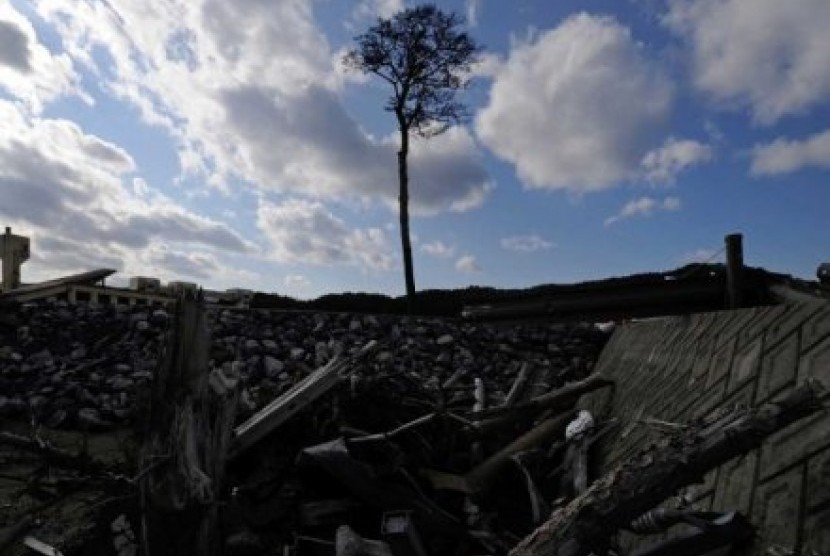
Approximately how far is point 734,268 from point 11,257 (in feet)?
39.1

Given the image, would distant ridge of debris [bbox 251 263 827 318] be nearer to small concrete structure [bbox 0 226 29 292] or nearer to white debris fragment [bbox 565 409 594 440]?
Result: white debris fragment [bbox 565 409 594 440]

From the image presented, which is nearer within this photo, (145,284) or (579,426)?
(579,426)

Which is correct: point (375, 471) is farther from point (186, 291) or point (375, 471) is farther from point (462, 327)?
point (462, 327)

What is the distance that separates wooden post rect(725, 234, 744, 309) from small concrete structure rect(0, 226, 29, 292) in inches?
460

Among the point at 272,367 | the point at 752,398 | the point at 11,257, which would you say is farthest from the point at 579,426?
the point at 11,257

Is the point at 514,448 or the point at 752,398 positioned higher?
the point at 752,398

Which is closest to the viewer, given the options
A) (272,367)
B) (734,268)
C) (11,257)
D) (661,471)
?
(661,471)

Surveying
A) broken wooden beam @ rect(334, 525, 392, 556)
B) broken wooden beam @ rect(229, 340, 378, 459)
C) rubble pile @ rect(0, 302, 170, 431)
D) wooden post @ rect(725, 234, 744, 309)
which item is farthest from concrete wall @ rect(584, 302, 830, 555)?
rubble pile @ rect(0, 302, 170, 431)

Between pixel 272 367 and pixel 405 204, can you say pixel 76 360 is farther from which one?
pixel 405 204

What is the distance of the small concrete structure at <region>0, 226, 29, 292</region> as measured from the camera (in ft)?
39.9

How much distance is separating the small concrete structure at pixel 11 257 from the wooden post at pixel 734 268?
460 inches

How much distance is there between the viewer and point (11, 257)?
12281 millimetres

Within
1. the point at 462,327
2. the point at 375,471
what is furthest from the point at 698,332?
the point at 462,327

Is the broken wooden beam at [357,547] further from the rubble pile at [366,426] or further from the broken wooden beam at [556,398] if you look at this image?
the broken wooden beam at [556,398]
